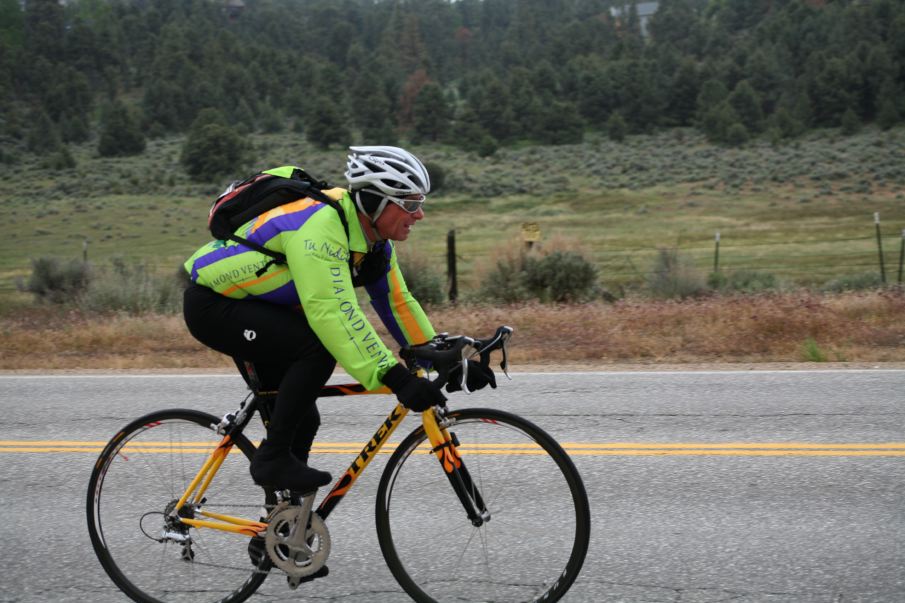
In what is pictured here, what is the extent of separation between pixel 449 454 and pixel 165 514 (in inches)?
52.1

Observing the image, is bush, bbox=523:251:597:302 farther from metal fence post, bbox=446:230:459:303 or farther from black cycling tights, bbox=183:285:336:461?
black cycling tights, bbox=183:285:336:461

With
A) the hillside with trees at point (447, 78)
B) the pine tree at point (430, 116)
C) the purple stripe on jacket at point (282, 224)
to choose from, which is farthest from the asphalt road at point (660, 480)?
the pine tree at point (430, 116)

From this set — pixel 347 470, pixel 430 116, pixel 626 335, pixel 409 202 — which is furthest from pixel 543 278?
pixel 430 116

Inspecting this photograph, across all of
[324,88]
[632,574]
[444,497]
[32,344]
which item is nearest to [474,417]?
[444,497]

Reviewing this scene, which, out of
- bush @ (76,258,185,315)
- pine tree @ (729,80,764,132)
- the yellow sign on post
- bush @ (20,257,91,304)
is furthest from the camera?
pine tree @ (729,80,764,132)

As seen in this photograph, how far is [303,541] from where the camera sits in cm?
381

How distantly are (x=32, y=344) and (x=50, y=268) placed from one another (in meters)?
10.2

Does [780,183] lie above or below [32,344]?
below

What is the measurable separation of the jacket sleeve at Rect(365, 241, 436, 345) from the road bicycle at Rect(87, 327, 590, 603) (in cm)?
28

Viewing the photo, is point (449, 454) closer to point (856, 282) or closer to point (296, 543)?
point (296, 543)

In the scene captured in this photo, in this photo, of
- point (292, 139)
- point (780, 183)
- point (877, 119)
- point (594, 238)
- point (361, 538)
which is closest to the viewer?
point (361, 538)

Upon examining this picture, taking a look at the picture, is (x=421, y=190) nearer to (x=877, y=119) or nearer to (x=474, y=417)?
(x=474, y=417)

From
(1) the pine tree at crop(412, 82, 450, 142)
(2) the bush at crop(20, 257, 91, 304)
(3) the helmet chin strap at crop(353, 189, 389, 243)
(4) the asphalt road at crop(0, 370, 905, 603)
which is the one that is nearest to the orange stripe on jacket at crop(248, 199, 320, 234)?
(3) the helmet chin strap at crop(353, 189, 389, 243)

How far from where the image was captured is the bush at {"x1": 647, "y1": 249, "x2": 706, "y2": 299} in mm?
18094
